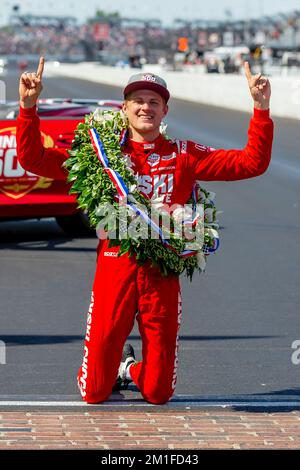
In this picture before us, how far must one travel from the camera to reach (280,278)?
1256 cm

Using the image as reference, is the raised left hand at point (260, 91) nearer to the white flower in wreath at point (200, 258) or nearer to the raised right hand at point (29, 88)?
the white flower in wreath at point (200, 258)

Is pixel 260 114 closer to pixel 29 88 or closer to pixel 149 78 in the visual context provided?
pixel 149 78

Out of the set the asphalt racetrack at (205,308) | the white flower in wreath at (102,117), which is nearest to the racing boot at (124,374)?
the asphalt racetrack at (205,308)

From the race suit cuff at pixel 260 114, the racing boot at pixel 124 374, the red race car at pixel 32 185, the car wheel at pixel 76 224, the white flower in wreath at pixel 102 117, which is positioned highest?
the race suit cuff at pixel 260 114

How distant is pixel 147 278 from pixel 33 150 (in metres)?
0.86

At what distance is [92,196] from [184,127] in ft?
91.6

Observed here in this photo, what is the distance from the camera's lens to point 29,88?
694 cm

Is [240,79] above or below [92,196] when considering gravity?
below

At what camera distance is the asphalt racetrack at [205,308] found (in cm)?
833

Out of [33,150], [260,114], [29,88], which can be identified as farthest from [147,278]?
[29,88]

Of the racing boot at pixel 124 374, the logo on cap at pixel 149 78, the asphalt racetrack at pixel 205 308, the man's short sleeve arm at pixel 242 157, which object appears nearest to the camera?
the man's short sleeve arm at pixel 242 157

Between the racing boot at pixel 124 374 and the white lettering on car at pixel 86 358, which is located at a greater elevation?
the white lettering on car at pixel 86 358
